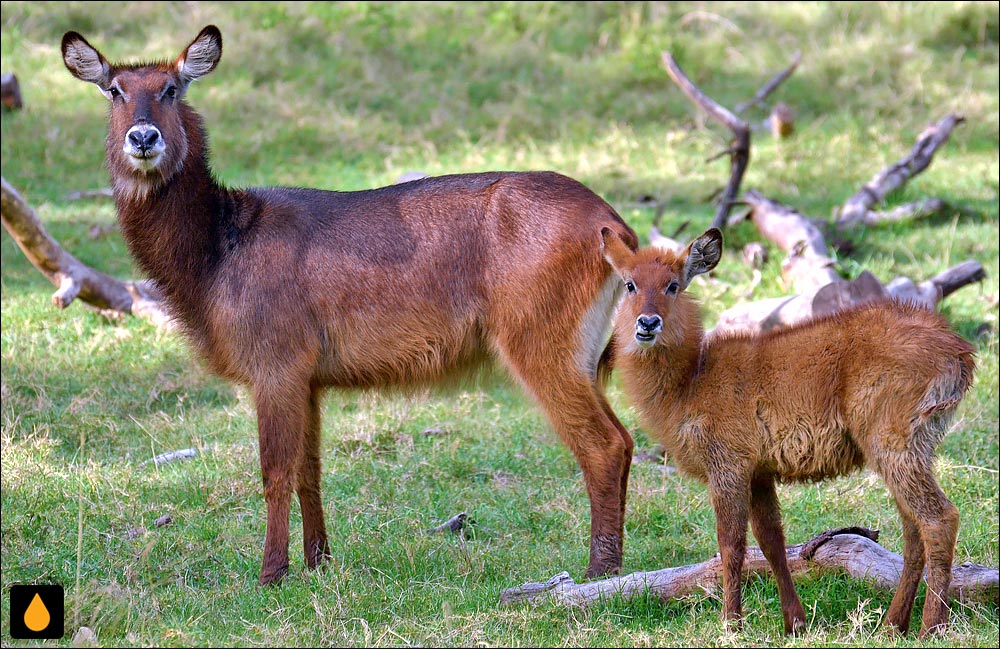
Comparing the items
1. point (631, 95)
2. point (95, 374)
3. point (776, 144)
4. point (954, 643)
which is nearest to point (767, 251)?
point (776, 144)

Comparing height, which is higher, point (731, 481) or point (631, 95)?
point (631, 95)

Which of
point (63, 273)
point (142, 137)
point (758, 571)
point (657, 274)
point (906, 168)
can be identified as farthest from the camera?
point (906, 168)

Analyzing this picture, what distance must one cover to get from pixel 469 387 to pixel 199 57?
2.01 meters

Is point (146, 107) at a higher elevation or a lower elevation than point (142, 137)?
higher

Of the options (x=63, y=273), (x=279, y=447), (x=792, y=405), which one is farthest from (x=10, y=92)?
(x=792, y=405)

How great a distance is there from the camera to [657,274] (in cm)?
455

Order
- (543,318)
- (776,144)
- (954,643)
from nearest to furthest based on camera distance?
(954,643) → (543,318) → (776,144)

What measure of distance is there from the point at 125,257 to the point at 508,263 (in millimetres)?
5793

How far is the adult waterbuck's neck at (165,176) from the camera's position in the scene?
17.1 feet

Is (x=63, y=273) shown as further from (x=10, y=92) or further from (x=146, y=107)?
(x=10, y=92)

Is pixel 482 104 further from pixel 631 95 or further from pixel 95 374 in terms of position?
pixel 95 374

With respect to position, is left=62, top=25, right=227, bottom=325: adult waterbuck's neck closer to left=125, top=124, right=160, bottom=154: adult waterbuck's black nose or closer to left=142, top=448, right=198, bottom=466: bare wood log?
left=125, top=124, right=160, bottom=154: adult waterbuck's black nose

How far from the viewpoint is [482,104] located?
13180mm

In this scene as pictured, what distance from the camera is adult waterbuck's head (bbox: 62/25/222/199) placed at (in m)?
5.12
